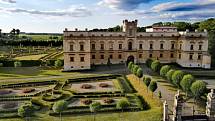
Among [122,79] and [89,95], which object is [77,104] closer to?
[89,95]

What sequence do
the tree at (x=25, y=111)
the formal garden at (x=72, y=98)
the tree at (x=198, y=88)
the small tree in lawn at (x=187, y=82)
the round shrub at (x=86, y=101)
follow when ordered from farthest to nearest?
1. the small tree in lawn at (x=187, y=82)
2. the round shrub at (x=86, y=101)
3. the tree at (x=198, y=88)
4. the formal garden at (x=72, y=98)
5. the tree at (x=25, y=111)

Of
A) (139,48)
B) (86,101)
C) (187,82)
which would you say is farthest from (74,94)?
(139,48)

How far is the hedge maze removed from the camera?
2778cm

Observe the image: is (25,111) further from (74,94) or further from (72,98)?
(74,94)

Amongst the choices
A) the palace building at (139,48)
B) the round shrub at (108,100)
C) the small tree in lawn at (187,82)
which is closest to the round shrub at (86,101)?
the round shrub at (108,100)

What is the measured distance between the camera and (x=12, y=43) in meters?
87.1

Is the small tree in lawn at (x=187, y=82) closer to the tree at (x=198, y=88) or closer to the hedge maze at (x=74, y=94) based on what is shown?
the tree at (x=198, y=88)

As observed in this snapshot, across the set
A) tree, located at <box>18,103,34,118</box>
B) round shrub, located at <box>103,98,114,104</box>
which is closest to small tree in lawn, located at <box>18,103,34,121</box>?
tree, located at <box>18,103,34,118</box>

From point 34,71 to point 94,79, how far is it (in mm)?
13475

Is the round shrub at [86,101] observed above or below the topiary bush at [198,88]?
below

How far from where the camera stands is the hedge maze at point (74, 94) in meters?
27.8

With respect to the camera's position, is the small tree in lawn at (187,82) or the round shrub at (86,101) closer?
the round shrub at (86,101)

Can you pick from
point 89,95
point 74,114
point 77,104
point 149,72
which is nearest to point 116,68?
point 149,72

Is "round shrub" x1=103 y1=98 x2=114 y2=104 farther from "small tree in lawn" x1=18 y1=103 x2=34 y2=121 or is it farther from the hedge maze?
"small tree in lawn" x1=18 y1=103 x2=34 y2=121
